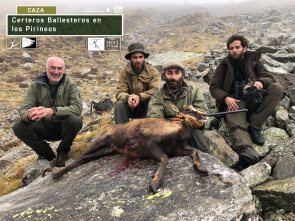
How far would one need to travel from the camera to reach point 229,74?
6.48m

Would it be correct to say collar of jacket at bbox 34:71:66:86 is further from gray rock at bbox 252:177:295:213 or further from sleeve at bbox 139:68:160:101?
gray rock at bbox 252:177:295:213

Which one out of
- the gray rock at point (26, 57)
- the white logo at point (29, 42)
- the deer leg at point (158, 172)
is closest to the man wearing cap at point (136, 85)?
the deer leg at point (158, 172)

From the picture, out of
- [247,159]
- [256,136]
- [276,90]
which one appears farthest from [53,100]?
[276,90]

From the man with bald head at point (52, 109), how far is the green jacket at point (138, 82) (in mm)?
1517

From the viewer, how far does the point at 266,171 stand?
4.40 metres

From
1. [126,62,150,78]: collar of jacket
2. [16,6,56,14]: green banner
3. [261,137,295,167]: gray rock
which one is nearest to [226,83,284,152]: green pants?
[261,137,295,167]: gray rock

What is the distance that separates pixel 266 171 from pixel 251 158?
1.54ft

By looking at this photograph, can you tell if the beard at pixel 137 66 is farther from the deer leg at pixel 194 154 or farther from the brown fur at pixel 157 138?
the deer leg at pixel 194 154

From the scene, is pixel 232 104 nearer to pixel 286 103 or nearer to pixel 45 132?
pixel 286 103

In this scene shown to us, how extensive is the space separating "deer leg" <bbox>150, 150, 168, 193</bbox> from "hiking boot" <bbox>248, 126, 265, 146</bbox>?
322cm

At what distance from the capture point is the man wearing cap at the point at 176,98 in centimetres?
536

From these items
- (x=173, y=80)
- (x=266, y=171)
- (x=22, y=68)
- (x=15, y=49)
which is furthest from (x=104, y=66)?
(x=266, y=171)

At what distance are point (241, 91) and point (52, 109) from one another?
5.63m

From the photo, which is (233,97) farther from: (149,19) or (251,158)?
(149,19)
